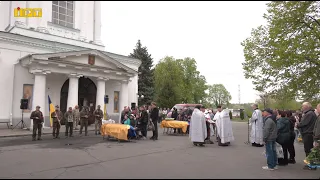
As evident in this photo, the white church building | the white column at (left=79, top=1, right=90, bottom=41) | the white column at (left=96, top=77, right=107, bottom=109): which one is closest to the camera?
the white church building

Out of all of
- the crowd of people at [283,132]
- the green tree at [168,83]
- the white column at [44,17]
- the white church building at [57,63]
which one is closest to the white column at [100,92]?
the white church building at [57,63]

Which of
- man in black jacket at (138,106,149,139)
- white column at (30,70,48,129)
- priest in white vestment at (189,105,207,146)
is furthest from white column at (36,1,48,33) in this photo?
priest in white vestment at (189,105,207,146)

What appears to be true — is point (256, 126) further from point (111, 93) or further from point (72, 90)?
point (111, 93)

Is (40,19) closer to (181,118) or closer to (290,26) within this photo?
(181,118)

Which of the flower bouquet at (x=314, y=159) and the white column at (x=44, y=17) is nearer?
the flower bouquet at (x=314, y=159)

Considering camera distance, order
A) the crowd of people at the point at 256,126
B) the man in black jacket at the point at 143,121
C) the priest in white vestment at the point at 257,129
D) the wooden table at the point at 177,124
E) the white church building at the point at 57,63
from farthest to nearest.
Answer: the white church building at the point at 57,63 < the wooden table at the point at 177,124 < the man in black jacket at the point at 143,121 < the priest in white vestment at the point at 257,129 < the crowd of people at the point at 256,126

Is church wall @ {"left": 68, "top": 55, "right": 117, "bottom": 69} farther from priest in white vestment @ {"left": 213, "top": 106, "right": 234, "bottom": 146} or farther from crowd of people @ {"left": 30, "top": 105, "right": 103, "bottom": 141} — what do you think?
priest in white vestment @ {"left": 213, "top": 106, "right": 234, "bottom": 146}

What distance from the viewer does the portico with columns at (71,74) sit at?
19484mm

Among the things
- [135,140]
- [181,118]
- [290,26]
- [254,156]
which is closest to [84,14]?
[181,118]

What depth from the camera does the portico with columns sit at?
63.9 ft

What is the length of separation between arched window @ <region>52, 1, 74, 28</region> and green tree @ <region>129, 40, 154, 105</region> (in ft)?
51.3

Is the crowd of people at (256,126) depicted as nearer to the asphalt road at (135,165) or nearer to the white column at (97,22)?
the asphalt road at (135,165)

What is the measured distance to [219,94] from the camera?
4291 inches

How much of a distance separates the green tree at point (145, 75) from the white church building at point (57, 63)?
11.5 metres
